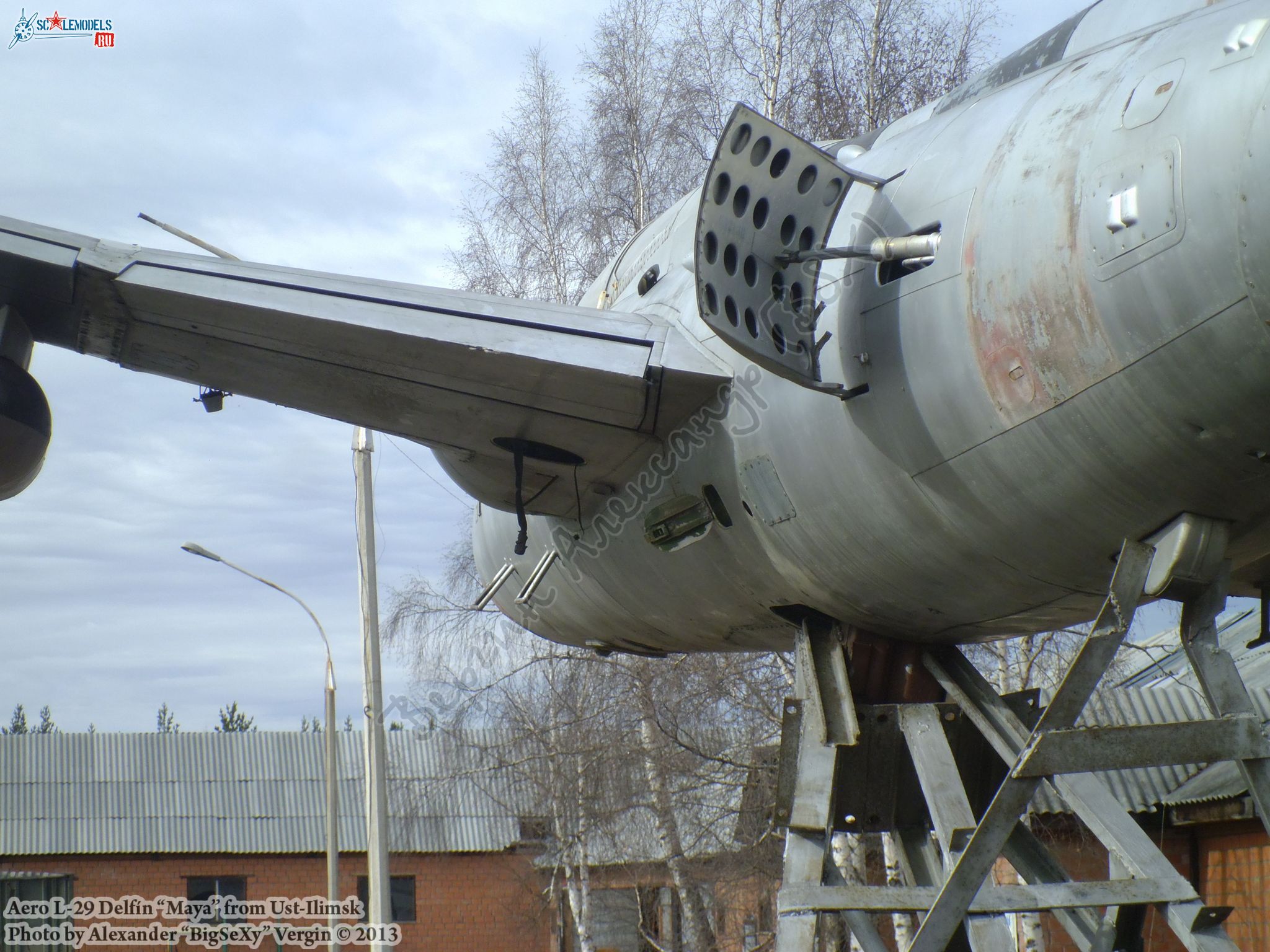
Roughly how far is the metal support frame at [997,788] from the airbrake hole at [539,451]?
1196mm

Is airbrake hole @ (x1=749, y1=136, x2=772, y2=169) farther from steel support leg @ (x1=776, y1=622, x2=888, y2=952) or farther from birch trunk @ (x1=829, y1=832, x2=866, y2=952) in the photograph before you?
birch trunk @ (x1=829, y1=832, x2=866, y2=952)

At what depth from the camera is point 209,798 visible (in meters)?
25.0

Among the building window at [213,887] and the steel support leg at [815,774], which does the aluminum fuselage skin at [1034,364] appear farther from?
the building window at [213,887]

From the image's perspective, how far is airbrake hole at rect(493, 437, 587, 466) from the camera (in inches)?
194

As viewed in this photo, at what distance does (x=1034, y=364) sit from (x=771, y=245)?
0.96 m

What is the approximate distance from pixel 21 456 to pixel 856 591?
3143 mm

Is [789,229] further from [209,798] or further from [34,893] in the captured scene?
[209,798]

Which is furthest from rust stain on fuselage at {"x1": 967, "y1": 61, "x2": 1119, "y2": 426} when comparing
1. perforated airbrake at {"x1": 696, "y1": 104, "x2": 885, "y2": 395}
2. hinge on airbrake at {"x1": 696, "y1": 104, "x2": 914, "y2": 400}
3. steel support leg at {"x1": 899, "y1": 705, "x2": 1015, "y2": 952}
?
steel support leg at {"x1": 899, "y1": 705, "x2": 1015, "y2": 952}

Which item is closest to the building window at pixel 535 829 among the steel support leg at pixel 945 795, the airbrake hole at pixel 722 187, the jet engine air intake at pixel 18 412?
the steel support leg at pixel 945 795

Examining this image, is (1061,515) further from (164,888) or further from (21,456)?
(164,888)

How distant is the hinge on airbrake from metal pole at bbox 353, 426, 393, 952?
28.8 feet

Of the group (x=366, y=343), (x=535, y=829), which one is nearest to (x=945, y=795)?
(x=366, y=343)

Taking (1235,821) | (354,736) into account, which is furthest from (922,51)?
(354,736)

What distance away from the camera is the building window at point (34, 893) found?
1778 centimetres
